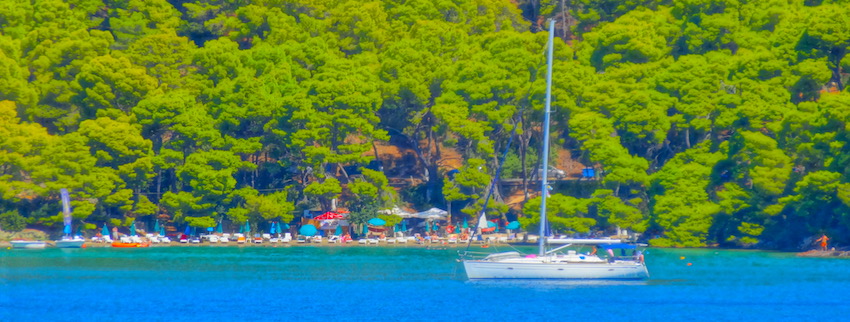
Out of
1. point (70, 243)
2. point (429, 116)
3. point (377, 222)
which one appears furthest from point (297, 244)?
point (429, 116)

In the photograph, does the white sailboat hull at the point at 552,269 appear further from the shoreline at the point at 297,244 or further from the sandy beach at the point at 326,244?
the sandy beach at the point at 326,244

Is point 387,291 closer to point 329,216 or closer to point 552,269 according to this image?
point 552,269

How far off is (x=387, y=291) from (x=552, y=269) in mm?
6548

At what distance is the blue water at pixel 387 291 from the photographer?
4834 cm

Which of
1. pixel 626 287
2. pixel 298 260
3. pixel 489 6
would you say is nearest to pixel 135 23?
pixel 489 6

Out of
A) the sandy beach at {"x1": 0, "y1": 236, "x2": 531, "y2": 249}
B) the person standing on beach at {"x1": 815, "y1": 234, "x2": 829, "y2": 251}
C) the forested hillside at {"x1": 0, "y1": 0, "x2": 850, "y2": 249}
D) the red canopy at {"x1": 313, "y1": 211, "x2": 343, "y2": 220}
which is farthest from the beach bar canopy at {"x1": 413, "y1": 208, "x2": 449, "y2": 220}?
the person standing on beach at {"x1": 815, "y1": 234, "x2": 829, "y2": 251}

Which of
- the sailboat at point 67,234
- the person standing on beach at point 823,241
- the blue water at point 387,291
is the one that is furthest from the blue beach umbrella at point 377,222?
the person standing on beach at point 823,241

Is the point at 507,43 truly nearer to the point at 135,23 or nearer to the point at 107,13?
the point at 135,23

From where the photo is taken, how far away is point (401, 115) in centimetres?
9438

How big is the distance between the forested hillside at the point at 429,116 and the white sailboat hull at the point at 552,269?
1977 cm

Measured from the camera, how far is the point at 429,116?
311ft

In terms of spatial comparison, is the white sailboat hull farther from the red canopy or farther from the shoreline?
the red canopy

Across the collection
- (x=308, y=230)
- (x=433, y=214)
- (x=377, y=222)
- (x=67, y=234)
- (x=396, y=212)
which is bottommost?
(x=67, y=234)

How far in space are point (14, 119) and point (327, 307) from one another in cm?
4331
